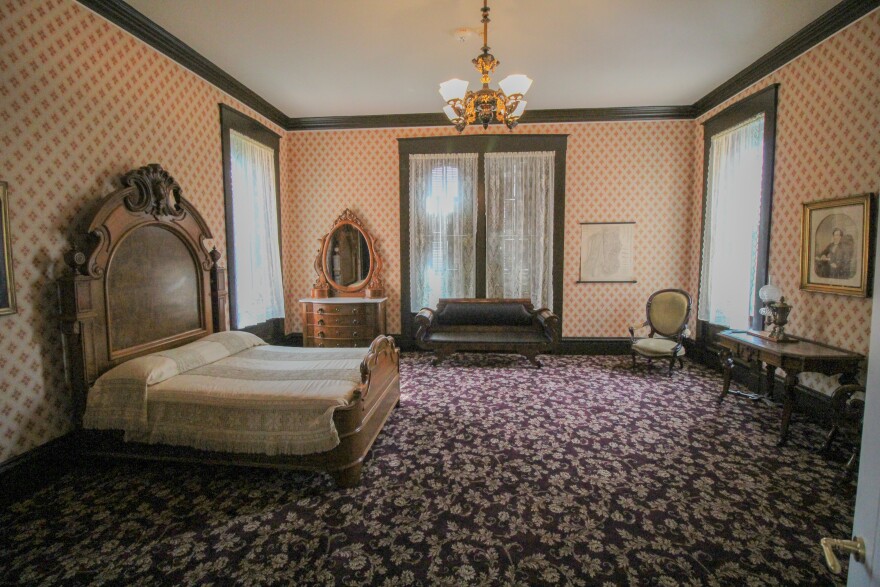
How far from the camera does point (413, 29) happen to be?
12.3 ft

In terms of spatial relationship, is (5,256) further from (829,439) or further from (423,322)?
(829,439)

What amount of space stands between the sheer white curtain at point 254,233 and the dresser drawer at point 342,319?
0.63 m

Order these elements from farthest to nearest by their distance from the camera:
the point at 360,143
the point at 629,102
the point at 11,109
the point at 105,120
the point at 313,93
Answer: the point at 360,143, the point at 629,102, the point at 313,93, the point at 105,120, the point at 11,109

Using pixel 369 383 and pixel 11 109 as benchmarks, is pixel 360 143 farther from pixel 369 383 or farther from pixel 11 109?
pixel 369 383

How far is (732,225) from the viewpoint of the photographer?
4.97 m

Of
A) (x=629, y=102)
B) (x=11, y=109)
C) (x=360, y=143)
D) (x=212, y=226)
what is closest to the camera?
(x=11, y=109)

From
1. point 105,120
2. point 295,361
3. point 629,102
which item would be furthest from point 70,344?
point 629,102

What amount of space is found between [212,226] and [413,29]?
3.01m

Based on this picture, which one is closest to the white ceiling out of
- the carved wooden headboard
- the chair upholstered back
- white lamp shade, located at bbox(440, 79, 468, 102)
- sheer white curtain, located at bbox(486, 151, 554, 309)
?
white lamp shade, located at bbox(440, 79, 468, 102)

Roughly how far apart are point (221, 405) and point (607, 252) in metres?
5.38

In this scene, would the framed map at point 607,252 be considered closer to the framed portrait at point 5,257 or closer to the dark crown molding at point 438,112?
the dark crown molding at point 438,112

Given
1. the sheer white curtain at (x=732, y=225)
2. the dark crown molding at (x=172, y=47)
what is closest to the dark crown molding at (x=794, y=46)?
the sheer white curtain at (x=732, y=225)

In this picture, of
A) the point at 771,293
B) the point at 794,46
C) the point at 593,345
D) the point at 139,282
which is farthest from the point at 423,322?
the point at 794,46

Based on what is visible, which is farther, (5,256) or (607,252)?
(607,252)
